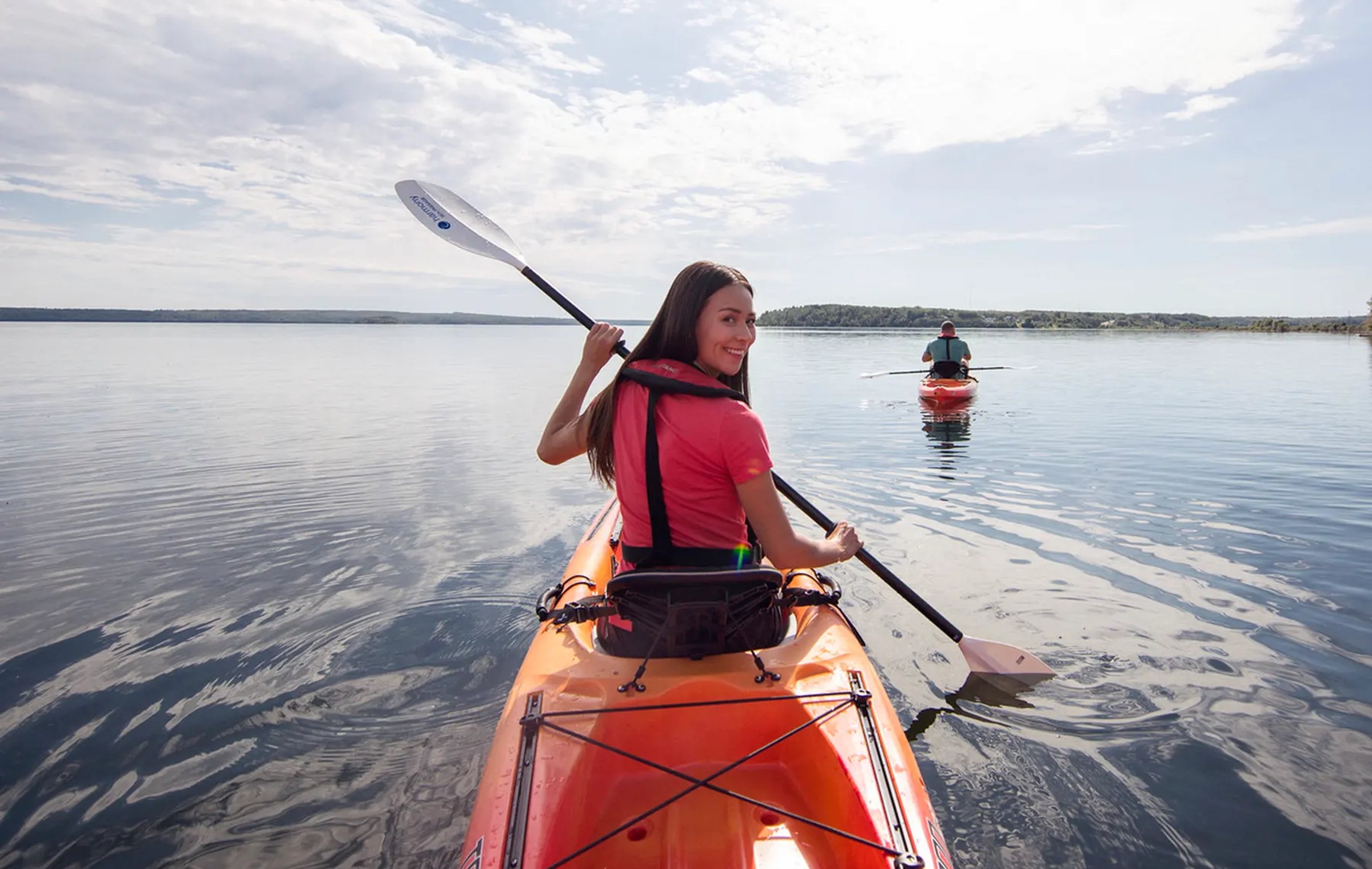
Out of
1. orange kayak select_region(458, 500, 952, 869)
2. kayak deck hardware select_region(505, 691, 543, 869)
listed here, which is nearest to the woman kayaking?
orange kayak select_region(458, 500, 952, 869)

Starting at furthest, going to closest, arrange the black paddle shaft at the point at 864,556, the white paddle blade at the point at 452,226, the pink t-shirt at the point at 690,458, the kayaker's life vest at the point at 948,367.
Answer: the kayaker's life vest at the point at 948,367 → the white paddle blade at the point at 452,226 → the black paddle shaft at the point at 864,556 → the pink t-shirt at the point at 690,458

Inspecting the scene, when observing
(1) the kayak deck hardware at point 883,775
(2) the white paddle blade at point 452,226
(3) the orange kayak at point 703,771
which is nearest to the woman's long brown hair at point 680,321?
(3) the orange kayak at point 703,771

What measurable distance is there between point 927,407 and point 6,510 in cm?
1509

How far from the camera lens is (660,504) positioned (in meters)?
2.79

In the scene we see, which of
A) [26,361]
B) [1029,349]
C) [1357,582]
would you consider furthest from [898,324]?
[1357,582]

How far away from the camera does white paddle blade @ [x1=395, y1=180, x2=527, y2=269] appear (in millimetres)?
5254

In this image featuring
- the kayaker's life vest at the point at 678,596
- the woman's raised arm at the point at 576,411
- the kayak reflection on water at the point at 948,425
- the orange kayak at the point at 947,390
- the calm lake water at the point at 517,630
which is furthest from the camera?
the orange kayak at the point at 947,390

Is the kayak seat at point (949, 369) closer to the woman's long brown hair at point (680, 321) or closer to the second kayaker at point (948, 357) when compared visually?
the second kayaker at point (948, 357)

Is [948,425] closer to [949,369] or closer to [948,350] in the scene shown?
[949,369]

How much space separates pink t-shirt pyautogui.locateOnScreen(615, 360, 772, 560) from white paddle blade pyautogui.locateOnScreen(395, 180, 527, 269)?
278 cm

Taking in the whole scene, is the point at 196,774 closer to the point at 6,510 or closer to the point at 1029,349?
the point at 6,510

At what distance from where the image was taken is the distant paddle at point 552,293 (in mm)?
4715

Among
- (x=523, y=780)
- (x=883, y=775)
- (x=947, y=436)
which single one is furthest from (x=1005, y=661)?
(x=947, y=436)

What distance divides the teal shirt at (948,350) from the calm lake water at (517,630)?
454cm
